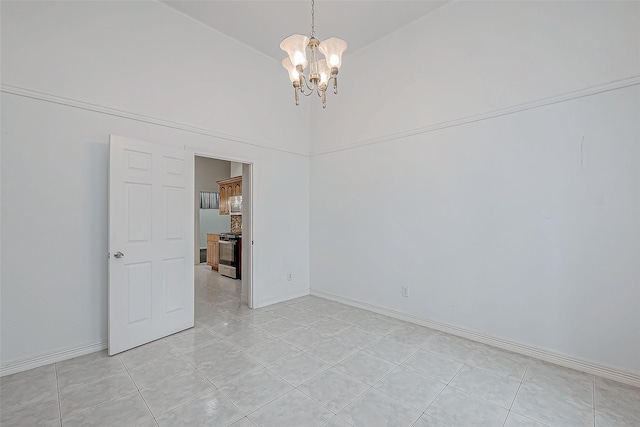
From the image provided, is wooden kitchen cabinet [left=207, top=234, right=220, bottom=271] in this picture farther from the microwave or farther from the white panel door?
the white panel door

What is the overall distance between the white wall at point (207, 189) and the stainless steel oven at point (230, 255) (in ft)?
6.59

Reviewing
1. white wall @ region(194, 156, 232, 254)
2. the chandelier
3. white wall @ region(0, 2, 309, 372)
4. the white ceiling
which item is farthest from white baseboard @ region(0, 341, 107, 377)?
white wall @ region(194, 156, 232, 254)

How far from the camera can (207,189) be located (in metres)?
8.27

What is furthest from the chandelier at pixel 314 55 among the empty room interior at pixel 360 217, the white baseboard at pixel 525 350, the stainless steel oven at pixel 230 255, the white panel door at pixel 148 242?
the stainless steel oven at pixel 230 255

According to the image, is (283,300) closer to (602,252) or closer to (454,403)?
(454,403)

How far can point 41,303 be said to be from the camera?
8.29ft

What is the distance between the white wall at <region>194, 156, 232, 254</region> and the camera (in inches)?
316

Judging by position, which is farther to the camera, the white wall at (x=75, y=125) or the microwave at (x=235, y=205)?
the microwave at (x=235, y=205)

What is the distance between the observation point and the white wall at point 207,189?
804 cm

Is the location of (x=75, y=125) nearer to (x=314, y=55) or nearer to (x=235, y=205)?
(x=314, y=55)

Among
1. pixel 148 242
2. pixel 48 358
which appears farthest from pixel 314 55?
pixel 48 358

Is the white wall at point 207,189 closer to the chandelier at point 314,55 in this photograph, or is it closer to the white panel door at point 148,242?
the white panel door at point 148,242

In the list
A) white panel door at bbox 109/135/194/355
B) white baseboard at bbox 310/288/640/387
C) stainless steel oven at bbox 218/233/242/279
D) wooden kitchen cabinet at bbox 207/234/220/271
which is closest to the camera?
white baseboard at bbox 310/288/640/387

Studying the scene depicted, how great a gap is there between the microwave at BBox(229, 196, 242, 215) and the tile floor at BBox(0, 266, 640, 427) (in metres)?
4.35
